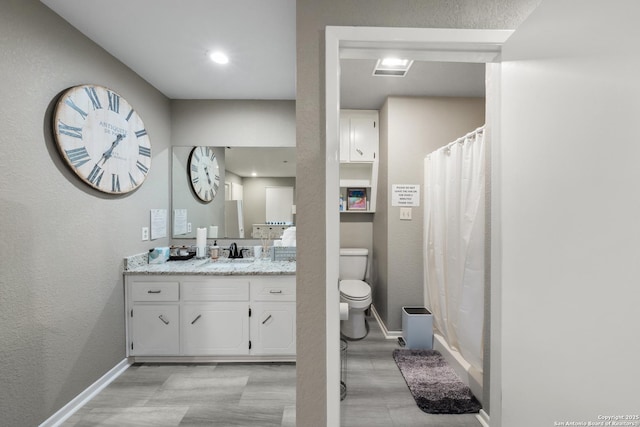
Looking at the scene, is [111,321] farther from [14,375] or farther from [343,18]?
[343,18]

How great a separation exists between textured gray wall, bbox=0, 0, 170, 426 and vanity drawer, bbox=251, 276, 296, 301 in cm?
107

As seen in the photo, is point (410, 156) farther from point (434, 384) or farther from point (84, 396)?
point (84, 396)

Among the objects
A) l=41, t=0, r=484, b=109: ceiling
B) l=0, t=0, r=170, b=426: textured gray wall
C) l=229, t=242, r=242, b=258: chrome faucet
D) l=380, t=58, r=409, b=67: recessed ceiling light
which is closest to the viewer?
l=0, t=0, r=170, b=426: textured gray wall

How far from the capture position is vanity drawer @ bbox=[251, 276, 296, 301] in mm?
2326

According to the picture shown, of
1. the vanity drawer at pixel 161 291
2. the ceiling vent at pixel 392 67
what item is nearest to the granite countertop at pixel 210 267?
the vanity drawer at pixel 161 291

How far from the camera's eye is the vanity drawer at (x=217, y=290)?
2.31m

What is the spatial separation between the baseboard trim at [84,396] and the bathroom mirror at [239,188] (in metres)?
1.23

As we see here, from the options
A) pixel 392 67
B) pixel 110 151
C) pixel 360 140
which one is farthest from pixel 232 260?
pixel 392 67

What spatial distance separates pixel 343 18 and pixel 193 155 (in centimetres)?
227

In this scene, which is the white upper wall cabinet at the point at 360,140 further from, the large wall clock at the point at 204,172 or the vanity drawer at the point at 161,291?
the vanity drawer at the point at 161,291

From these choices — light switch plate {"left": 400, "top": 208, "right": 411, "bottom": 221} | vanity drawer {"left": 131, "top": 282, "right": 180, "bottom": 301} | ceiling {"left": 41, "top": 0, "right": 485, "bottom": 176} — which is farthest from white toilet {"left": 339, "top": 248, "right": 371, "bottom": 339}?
vanity drawer {"left": 131, "top": 282, "right": 180, "bottom": 301}

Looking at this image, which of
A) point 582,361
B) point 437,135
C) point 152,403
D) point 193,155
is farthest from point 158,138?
point 582,361

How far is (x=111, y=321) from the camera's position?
212cm

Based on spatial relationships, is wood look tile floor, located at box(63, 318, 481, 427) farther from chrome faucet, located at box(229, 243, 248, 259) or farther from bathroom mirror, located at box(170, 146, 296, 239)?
bathroom mirror, located at box(170, 146, 296, 239)
